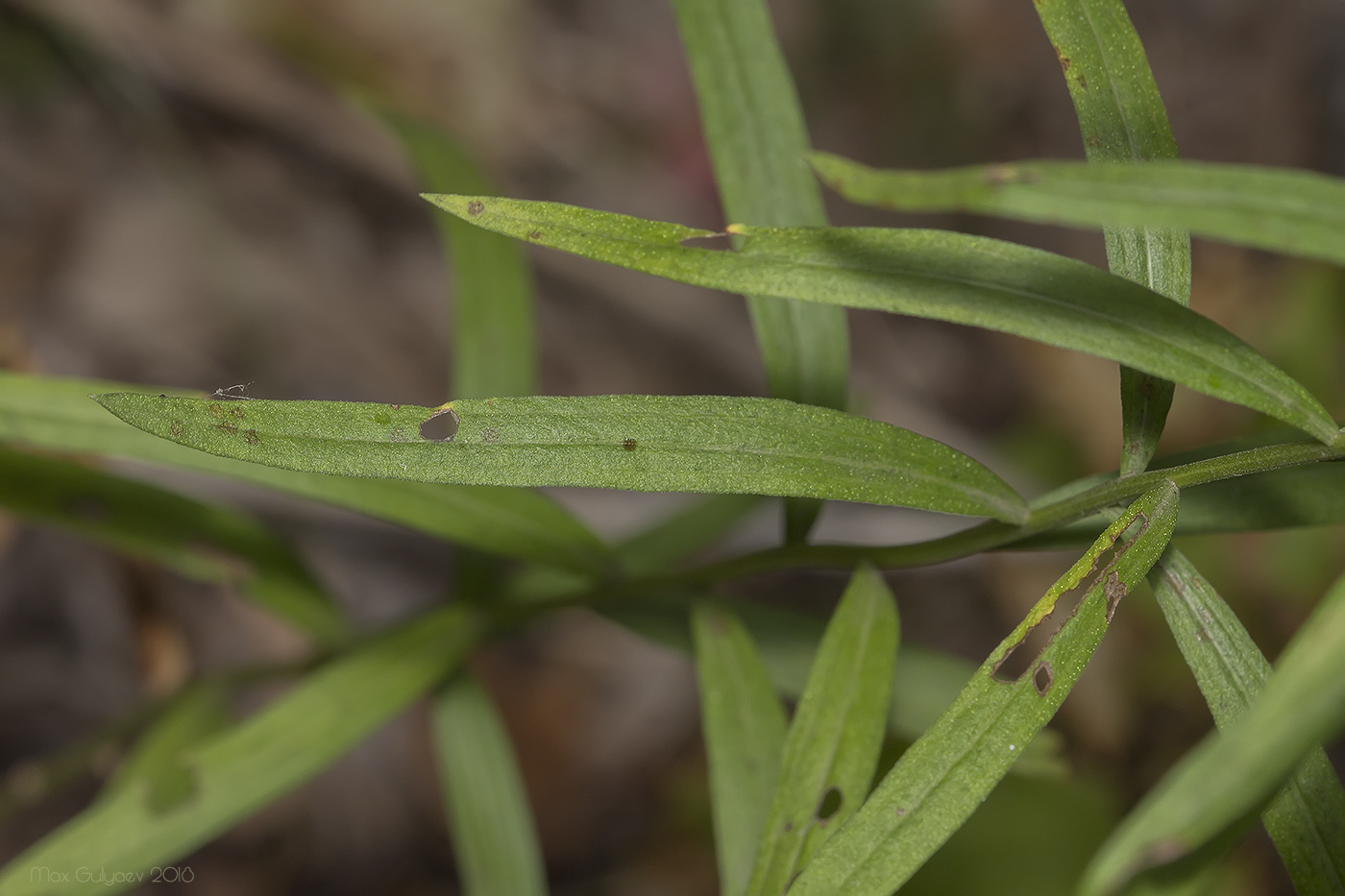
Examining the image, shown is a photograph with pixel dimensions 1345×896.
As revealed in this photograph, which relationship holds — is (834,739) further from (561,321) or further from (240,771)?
(561,321)

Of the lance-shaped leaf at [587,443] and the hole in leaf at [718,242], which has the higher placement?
the hole in leaf at [718,242]

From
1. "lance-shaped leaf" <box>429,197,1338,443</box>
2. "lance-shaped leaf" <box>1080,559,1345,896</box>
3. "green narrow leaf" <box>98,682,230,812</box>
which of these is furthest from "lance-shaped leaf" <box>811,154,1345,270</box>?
"green narrow leaf" <box>98,682,230,812</box>

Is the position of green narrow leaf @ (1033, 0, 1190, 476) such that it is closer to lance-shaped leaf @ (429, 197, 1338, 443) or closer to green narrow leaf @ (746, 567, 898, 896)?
lance-shaped leaf @ (429, 197, 1338, 443)

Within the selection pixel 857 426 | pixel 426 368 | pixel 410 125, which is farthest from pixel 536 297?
pixel 857 426

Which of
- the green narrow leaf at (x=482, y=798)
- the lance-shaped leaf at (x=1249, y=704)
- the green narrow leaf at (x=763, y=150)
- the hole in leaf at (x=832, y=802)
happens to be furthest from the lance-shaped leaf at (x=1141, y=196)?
the green narrow leaf at (x=482, y=798)

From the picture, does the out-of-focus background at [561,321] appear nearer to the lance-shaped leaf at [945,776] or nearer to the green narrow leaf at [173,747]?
the green narrow leaf at [173,747]

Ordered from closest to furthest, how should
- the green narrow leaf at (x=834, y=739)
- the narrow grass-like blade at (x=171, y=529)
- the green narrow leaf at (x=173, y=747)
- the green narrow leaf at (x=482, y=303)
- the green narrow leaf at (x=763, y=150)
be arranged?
the green narrow leaf at (x=834, y=739)
the green narrow leaf at (x=763, y=150)
the green narrow leaf at (x=173, y=747)
the narrow grass-like blade at (x=171, y=529)
the green narrow leaf at (x=482, y=303)
